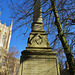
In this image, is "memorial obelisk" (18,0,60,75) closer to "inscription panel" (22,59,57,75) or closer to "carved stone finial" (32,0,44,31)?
"inscription panel" (22,59,57,75)

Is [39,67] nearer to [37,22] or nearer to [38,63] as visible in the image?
[38,63]

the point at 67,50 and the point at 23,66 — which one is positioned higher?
the point at 67,50

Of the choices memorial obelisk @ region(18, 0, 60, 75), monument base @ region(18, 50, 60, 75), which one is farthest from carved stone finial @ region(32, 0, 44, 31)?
monument base @ region(18, 50, 60, 75)

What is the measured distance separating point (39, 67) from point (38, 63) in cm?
13

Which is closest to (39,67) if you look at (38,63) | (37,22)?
(38,63)

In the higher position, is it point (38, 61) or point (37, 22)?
point (37, 22)

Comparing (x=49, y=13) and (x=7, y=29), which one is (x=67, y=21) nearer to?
(x=49, y=13)

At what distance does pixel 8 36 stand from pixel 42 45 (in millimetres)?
45275

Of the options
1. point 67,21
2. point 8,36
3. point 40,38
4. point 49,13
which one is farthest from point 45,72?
point 8,36

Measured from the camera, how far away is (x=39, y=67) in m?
2.98

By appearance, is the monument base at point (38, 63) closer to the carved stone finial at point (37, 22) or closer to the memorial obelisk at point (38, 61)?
the memorial obelisk at point (38, 61)

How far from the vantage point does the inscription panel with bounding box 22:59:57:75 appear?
2.90 meters

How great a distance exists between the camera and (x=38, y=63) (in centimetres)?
303

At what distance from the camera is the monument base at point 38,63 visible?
2.91 meters
